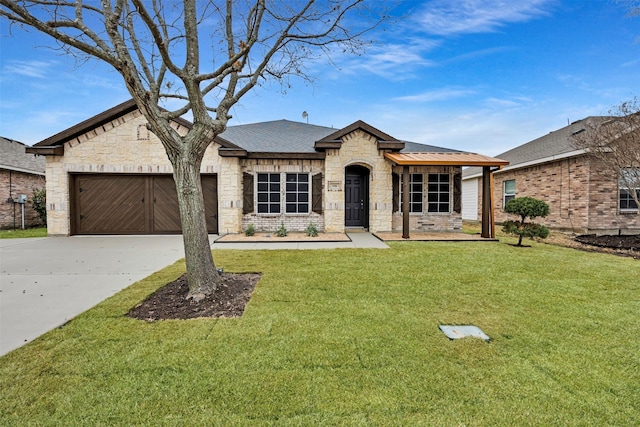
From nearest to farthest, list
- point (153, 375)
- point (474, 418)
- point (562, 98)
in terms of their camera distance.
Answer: point (474, 418), point (153, 375), point (562, 98)

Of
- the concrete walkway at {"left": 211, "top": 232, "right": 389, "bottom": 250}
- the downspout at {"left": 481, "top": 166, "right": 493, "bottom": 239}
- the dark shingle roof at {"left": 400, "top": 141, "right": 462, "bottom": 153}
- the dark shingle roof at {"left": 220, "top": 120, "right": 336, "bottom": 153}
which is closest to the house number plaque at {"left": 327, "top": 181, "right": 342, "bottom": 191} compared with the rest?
the dark shingle roof at {"left": 220, "top": 120, "right": 336, "bottom": 153}

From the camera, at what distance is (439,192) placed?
11812 mm

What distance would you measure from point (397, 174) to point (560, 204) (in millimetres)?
7515

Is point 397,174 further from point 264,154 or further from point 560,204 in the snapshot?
point 560,204

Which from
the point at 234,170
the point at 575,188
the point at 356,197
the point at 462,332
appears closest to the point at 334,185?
the point at 356,197

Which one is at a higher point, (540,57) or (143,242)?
(540,57)

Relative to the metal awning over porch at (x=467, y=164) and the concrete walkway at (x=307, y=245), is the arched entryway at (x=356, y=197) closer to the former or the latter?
the metal awning over porch at (x=467, y=164)

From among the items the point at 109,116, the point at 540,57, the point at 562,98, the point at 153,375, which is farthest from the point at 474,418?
the point at 562,98

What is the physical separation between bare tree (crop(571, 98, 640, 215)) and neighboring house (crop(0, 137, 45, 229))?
75.0 feet

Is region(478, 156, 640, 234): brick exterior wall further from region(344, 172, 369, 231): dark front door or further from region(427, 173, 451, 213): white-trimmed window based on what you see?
region(344, 172, 369, 231): dark front door

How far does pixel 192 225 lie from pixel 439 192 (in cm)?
995

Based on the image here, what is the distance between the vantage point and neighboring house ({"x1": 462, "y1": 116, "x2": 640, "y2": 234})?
1158 cm

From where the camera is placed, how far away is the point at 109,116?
34.9 feet

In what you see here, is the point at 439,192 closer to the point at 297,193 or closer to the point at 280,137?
the point at 297,193
